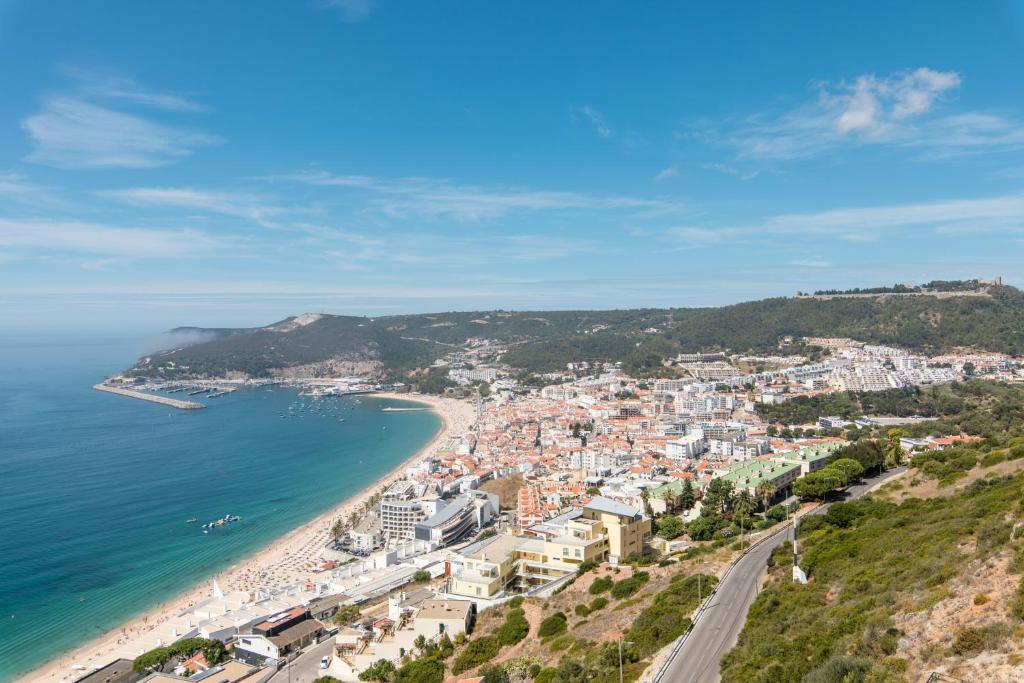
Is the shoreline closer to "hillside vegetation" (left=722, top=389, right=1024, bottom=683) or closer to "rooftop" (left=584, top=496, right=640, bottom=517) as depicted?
"rooftop" (left=584, top=496, right=640, bottom=517)

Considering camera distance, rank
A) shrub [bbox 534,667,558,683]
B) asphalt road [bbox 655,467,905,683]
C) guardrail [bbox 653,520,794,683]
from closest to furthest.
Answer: asphalt road [bbox 655,467,905,683], guardrail [bbox 653,520,794,683], shrub [bbox 534,667,558,683]

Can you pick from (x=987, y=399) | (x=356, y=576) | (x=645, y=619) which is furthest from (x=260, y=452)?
(x=987, y=399)

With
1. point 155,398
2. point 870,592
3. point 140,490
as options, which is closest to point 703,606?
point 870,592

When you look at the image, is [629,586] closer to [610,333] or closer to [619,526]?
[619,526]

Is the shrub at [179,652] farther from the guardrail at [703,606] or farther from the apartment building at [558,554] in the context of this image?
the guardrail at [703,606]

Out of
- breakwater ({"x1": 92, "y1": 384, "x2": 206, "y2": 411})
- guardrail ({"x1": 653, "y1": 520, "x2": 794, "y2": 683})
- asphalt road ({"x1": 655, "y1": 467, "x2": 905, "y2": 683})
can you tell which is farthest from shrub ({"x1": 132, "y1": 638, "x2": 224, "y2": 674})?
breakwater ({"x1": 92, "y1": 384, "x2": 206, "y2": 411})

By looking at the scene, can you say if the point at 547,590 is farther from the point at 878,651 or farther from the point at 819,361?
the point at 819,361
